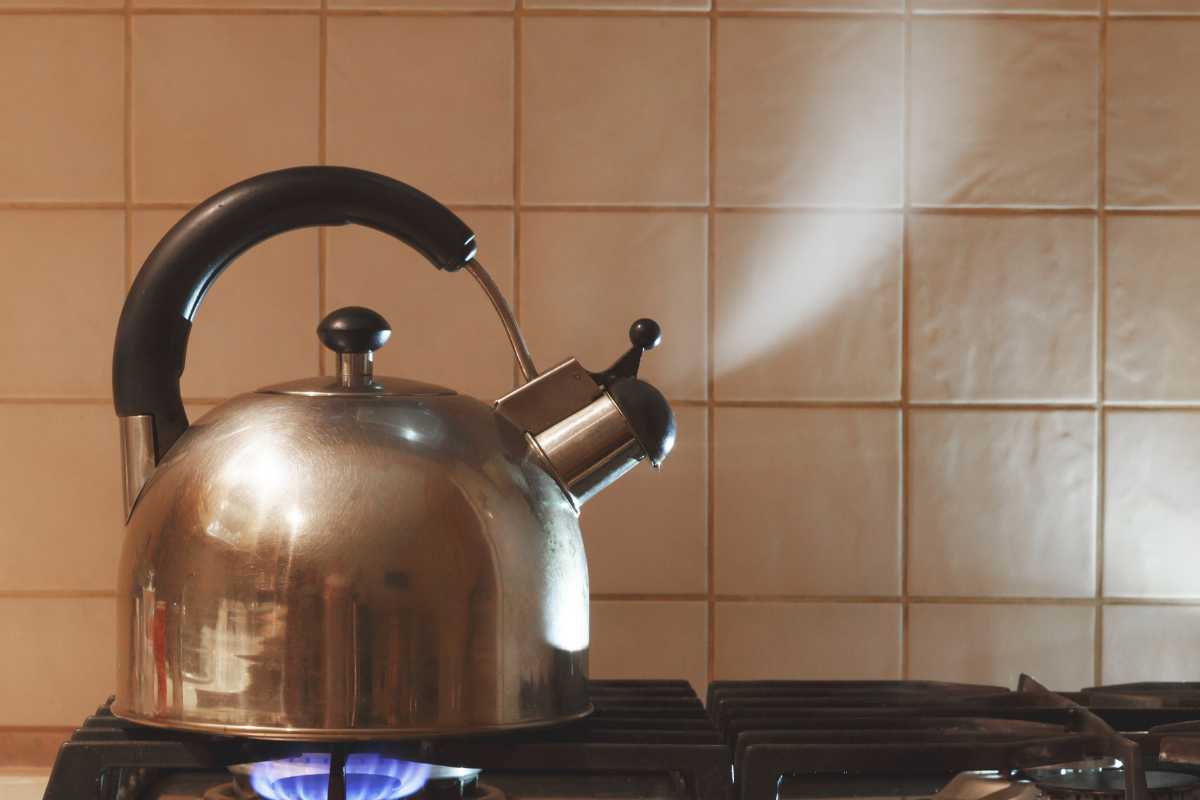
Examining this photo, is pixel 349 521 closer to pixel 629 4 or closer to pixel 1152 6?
pixel 629 4

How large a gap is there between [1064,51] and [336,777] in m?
0.73

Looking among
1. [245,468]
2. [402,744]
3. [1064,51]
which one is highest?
[1064,51]

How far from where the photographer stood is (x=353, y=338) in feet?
2.28

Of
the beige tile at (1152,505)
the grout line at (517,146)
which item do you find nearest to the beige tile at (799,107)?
the grout line at (517,146)

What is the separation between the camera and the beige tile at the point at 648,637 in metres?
0.97

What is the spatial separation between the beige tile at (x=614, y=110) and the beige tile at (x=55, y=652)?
453 millimetres

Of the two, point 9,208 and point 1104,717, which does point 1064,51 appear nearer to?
point 1104,717

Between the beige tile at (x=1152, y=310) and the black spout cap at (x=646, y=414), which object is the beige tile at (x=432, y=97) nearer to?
the black spout cap at (x=646, y=414)

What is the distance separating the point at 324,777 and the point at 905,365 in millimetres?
524

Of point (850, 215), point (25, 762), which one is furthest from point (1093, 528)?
point (25, 762)

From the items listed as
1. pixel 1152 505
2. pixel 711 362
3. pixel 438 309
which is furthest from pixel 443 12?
pixel 1152 505

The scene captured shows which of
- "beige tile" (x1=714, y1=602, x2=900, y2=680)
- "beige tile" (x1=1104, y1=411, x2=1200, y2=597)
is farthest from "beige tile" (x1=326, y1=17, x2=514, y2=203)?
"beige tile" (x1=1104, y1=411, x2=1200, y2=597)

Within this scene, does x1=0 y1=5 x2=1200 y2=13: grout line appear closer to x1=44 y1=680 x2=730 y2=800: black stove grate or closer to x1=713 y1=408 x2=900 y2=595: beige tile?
x1=713 y1=408 x2=900 y2=595: beige tile

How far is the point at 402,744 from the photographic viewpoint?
63 cm
